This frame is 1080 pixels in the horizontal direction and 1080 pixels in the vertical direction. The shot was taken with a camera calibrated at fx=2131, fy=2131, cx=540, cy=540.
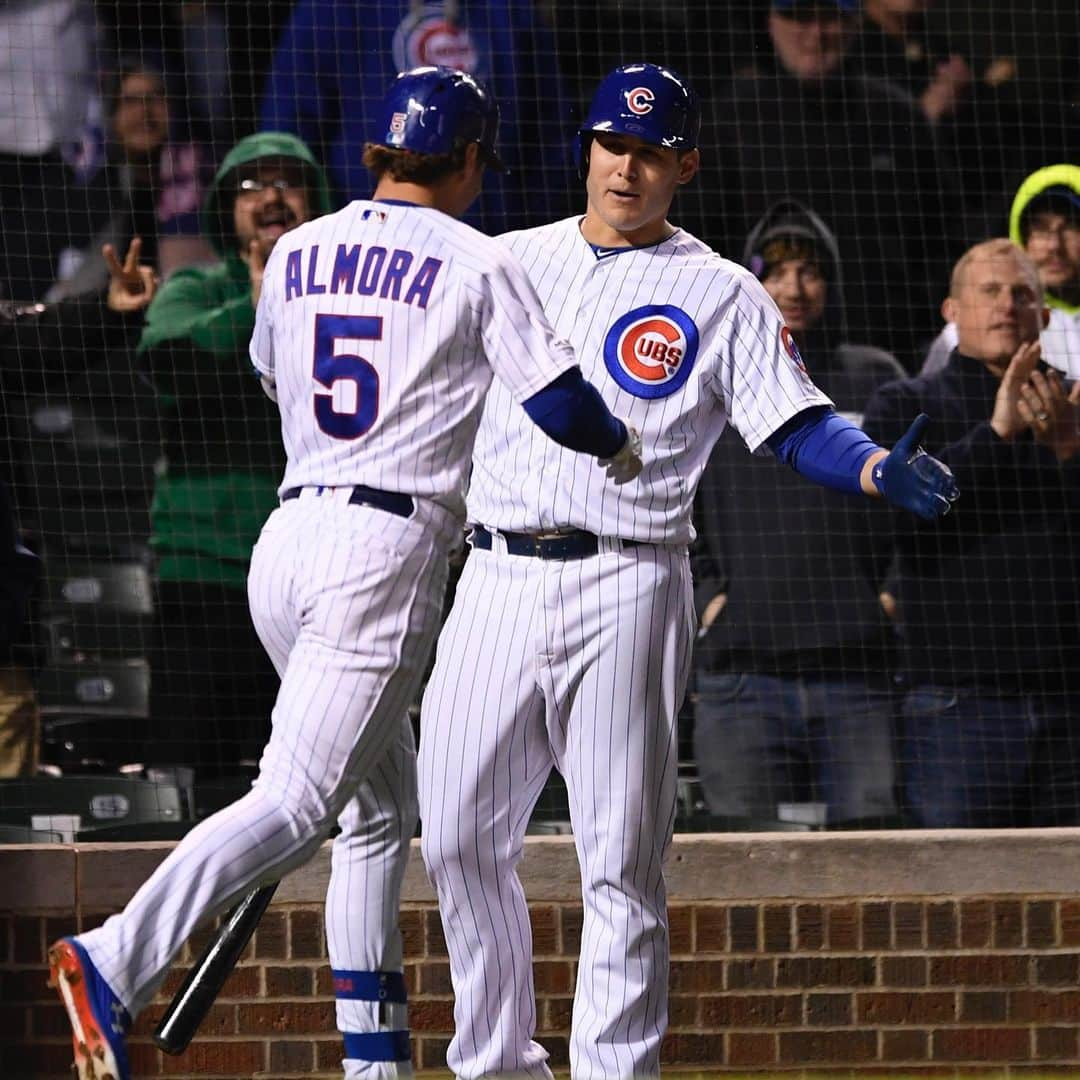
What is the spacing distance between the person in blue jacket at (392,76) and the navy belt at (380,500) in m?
2.81

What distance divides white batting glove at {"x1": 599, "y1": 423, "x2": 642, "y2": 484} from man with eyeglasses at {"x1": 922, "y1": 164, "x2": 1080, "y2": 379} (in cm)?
264

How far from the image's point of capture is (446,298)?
3.48 m

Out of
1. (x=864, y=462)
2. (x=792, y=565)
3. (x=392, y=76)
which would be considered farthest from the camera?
(x=392, y=76)

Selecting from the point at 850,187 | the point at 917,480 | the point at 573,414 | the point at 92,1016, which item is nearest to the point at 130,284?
the point at 850,187

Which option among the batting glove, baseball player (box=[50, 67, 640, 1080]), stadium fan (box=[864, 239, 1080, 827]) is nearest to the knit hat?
stadium fan (box=[864, 239, 1080, 827])

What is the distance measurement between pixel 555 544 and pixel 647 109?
2.70 ft

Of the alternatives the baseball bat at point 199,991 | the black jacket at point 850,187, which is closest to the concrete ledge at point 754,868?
the baseball bat at point 199,991

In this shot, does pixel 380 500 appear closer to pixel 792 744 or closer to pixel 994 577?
pixel 792 744

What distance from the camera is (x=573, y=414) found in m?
3.44

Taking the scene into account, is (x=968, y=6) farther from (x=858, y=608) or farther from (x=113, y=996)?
(x=113, y=996)

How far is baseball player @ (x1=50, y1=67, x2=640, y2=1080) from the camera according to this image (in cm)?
343

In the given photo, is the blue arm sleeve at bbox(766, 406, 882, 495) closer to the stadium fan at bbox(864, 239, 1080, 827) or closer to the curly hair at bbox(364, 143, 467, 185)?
the curly hair at bbox(364, 143, 467, 185)

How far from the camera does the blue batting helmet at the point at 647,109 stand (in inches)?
155

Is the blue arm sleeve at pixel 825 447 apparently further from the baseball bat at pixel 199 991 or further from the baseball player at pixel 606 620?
the baseball bat at pixel 199 991
